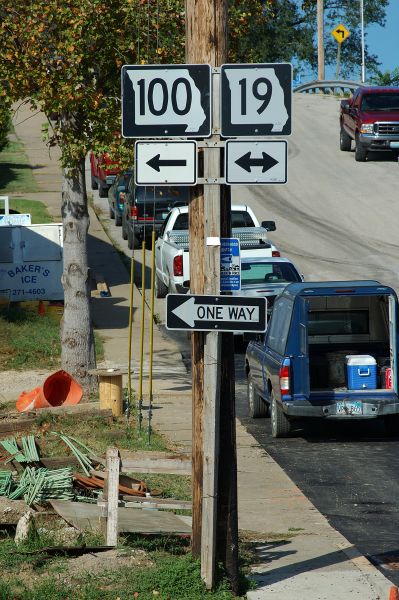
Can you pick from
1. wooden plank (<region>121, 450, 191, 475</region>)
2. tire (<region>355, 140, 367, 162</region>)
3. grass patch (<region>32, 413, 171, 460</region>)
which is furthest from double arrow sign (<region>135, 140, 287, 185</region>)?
tire (<region>355, 140, 367, 162</region>)

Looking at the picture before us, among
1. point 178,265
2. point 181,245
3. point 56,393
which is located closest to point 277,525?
point 56,393

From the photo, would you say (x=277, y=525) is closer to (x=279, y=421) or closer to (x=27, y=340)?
(x=279, y=421)

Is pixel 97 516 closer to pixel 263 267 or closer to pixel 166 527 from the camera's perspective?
pixel 166 527

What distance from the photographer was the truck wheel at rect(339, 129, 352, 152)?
133ft

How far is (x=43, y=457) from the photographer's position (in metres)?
13.5

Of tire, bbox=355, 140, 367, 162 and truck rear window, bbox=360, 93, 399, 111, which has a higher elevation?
truck rear window, bbox=360, 93, 399, 111

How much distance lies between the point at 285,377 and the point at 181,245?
31.8 ft

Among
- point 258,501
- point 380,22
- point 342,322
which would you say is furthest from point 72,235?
point 380,22

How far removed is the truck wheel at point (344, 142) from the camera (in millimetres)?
40562

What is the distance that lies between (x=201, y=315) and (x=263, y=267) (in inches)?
504

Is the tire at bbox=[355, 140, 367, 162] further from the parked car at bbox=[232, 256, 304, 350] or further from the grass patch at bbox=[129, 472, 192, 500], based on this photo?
the grass patch at bbox=[129, 472, 192, 500]

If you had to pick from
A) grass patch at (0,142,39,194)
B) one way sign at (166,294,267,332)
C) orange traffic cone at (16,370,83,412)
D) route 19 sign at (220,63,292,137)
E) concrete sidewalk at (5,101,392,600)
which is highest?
grass patch at (0,142,39,194)

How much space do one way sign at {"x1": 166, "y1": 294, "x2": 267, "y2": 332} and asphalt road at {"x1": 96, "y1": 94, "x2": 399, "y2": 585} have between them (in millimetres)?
2445

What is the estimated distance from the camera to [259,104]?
8.96m
